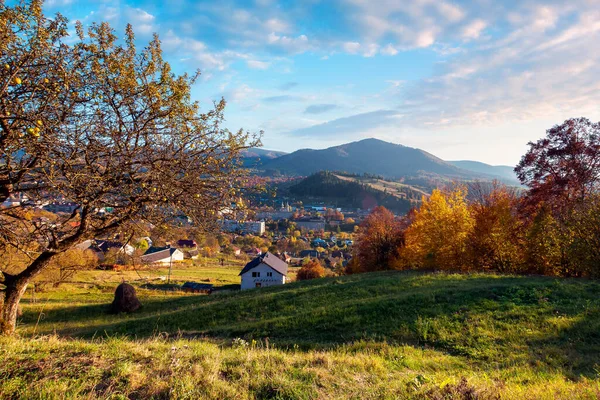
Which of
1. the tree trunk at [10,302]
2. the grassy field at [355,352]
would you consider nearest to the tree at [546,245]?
the grassy field at [355,352]

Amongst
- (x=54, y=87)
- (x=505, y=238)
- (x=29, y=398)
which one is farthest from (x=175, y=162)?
(x=505, y=238)

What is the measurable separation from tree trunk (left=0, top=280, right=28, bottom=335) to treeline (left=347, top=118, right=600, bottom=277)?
24832 millimetres

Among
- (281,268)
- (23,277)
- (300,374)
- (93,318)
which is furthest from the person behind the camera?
(281,268)

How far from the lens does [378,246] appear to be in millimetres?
41094

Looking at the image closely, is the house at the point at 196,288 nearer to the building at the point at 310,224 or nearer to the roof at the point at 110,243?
the roof at the point at 110,243

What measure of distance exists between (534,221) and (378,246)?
67.4 feet

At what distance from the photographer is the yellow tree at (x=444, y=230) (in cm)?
2655

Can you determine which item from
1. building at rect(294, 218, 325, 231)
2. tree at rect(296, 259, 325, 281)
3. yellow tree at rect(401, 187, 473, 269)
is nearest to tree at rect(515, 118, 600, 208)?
yellow tree at rect(401, 187, 473, 269)

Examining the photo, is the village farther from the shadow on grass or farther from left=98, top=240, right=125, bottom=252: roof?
the shadow on grass

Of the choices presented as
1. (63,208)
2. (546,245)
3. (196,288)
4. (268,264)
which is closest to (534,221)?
(546,245)

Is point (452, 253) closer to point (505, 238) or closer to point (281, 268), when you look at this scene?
point (505, 238)

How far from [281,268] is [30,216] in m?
51.2

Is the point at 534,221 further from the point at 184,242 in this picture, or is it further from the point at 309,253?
the point at 309,253

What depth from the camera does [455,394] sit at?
14.0 ft
